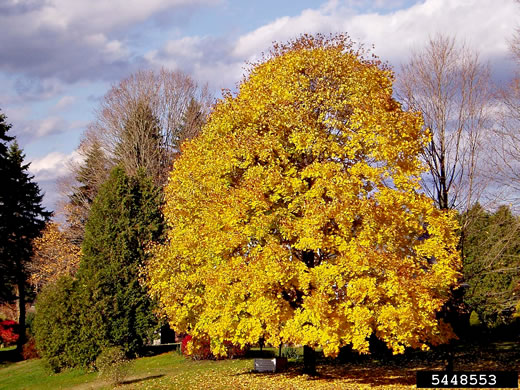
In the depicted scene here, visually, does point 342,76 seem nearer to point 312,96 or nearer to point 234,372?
point 312,96

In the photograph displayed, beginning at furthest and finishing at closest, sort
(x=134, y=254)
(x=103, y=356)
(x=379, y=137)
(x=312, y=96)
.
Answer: (x=134, y=254)
(x=103, y=356)
(x=312, y=96)
(x=379, y=137)

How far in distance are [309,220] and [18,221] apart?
3324 centimetres

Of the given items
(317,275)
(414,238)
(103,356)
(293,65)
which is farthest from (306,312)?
(103,356)

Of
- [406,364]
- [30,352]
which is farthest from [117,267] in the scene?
[406,364]

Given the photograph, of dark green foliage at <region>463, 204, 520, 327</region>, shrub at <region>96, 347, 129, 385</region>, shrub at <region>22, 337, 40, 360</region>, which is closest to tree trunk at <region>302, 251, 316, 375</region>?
dark green foliage at <region>463, 204, 520, 327</region>

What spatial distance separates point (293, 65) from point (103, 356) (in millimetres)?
13190

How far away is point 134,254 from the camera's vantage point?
28.5 metres

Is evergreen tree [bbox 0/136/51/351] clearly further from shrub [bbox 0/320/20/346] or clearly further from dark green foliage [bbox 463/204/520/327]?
dark green foliage [bbox 463/204/520/327]

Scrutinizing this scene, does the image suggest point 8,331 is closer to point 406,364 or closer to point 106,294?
point 106,294

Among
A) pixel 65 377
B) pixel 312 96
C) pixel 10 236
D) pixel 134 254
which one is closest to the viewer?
pixel 312 96

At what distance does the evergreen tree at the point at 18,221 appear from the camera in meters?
38.4

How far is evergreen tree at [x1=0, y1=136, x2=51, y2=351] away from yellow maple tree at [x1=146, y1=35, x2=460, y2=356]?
24489 millimetres

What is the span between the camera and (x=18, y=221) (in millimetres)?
41625

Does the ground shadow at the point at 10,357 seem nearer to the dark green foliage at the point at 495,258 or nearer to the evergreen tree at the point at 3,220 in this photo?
the evergreen tree at the point at 3,220
